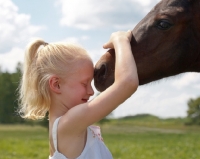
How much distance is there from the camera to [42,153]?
591 inches

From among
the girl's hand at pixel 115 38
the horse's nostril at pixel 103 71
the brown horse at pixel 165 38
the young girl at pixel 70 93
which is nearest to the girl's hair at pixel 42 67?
the young girl at pixel 70 93

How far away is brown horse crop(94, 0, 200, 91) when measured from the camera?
414 centimetres

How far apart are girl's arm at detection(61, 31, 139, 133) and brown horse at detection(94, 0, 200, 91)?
1.11 metres

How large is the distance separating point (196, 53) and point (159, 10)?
0.56m

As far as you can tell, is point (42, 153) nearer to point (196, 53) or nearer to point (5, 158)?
point (5, 158)

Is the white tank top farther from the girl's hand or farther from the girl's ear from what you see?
the girl's hand

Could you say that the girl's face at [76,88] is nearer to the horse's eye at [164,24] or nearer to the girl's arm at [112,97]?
the girl's arm at [112,97]

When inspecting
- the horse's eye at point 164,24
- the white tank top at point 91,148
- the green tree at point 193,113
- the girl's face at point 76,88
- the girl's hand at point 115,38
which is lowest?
the green tree at point 193,113

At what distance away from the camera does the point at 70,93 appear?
313 centimetres

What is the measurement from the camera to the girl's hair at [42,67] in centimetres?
314

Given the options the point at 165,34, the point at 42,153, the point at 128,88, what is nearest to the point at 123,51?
the point at 128,88

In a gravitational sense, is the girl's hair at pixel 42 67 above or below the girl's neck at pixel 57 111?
above

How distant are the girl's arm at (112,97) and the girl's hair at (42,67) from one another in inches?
9.9

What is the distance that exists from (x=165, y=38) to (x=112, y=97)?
145 cm
